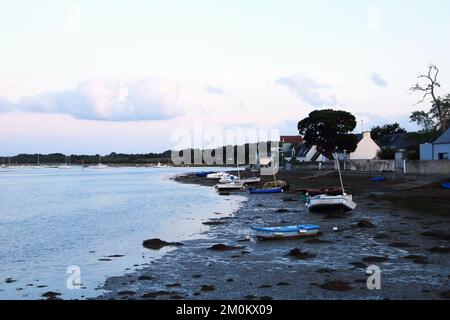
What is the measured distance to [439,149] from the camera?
222 ft

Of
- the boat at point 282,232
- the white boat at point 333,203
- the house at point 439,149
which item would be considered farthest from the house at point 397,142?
the boat at point 282,232

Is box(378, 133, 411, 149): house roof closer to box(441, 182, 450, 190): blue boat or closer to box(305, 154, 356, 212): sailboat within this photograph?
box(441, 182, 450, 190): blue boat

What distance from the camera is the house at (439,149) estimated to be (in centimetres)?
6603

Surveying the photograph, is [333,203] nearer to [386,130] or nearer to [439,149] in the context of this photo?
[439,149]

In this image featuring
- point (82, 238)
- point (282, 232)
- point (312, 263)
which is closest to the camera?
point (312, 263)

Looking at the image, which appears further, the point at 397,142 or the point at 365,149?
the point at 365,149

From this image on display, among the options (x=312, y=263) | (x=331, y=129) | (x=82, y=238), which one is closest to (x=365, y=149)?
(x=331, y=129)

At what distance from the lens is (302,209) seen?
42844 mm

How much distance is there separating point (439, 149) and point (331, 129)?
38.3 metres

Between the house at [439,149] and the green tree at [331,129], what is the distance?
32995 mm

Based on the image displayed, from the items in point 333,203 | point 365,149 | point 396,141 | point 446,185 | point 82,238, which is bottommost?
point 82,238

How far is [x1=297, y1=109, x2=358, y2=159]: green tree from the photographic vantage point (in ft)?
343

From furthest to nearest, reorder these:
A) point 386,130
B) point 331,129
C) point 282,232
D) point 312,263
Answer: point 386,130 → point 331,129 → point 282,232 → point 312,263

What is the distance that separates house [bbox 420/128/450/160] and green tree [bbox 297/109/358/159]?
32995mm
